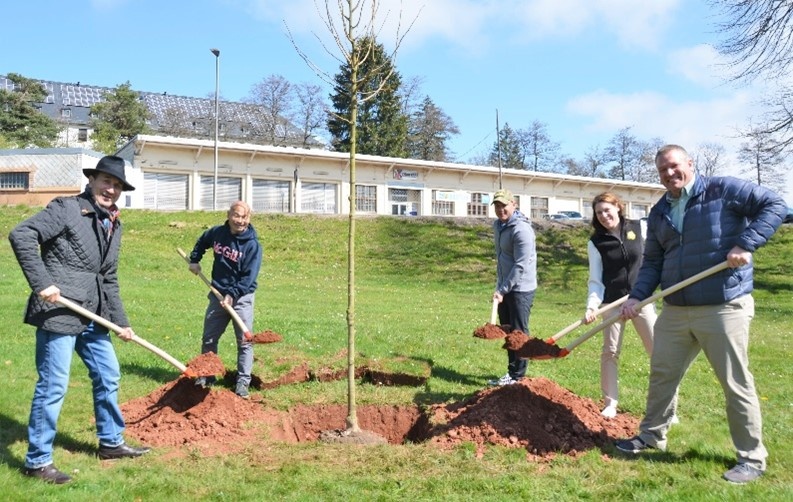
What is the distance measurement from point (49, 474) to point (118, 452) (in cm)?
59

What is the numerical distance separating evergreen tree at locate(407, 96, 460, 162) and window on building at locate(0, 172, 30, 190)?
37.3 meters

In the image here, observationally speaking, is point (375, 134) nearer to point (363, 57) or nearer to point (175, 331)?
point (175, 331)

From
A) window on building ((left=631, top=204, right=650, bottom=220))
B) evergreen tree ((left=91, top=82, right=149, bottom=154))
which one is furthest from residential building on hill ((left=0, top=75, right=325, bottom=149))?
window on building ((left=631, top=204, right=650, bottom=220))

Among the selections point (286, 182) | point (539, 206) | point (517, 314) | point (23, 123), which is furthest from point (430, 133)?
point (517, 314)

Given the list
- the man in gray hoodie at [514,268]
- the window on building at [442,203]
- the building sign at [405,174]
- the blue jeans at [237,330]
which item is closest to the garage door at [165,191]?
the building sign at [405,174]

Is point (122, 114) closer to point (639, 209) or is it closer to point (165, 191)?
point (165, 191)

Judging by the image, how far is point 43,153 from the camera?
113 feet

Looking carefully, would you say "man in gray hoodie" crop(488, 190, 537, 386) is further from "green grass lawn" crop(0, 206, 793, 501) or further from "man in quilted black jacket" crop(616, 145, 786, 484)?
"man in quilted black jacket" crop(616, 145, 786, 484)

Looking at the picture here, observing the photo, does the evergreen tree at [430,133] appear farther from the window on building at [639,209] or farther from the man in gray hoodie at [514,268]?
the man in gray hoodie at [514,268]

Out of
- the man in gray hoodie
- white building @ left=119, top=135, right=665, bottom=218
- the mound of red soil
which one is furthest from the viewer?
white building @ left=119, top=135, right=665, bottom=218

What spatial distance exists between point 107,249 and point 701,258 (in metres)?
4.32

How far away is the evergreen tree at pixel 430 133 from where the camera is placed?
65125 millimetres

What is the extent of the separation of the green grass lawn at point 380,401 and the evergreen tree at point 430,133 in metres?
48.0

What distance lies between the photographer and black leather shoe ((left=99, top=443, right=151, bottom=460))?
4.85 metres
